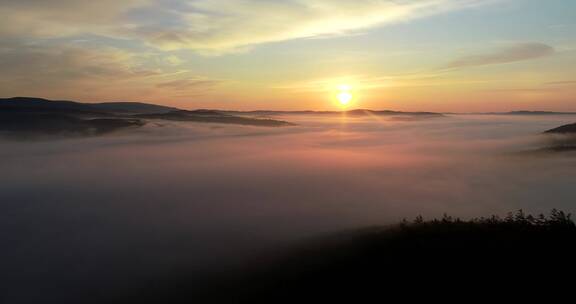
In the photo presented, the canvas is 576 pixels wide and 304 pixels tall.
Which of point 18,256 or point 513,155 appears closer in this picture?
point 18,256

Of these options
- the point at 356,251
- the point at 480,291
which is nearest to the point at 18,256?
the point at 356,251

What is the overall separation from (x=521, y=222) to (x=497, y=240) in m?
3.94

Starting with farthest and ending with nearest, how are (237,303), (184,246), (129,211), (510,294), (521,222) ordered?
(129,211) → (184,246) → (521,222) → (237,303) → (510,294)

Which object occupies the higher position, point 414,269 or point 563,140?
point 563,140

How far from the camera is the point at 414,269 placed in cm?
2239

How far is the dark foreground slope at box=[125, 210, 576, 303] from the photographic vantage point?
20.6m

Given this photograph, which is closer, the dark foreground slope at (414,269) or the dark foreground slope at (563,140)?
the dark foreground slope at (414,269)

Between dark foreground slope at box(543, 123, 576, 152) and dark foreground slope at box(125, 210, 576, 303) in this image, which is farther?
dark foreground slope at box(543, 123, 576, 152)

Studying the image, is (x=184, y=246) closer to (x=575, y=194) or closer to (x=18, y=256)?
(x=18, y=256)

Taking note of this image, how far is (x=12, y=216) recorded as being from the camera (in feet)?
180

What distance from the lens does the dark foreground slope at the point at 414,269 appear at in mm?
20609

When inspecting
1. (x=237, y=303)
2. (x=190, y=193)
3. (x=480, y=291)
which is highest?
(x=480, y=291)

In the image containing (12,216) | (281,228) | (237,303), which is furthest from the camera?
(12,216)

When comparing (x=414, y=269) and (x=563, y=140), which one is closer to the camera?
(x=414, y=269)
